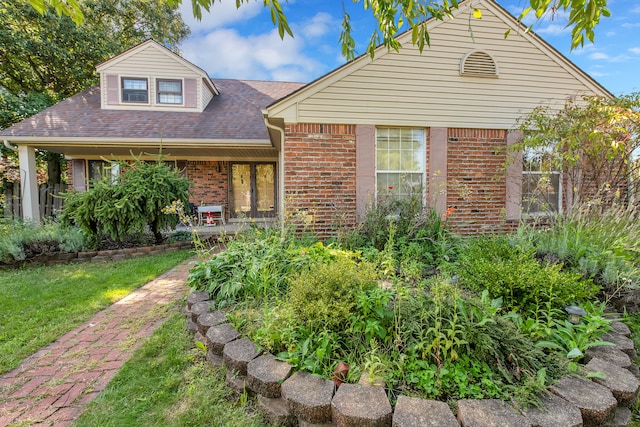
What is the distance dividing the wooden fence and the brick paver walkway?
764 cm

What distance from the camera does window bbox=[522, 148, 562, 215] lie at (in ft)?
18.6

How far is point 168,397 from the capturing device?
6.76ft

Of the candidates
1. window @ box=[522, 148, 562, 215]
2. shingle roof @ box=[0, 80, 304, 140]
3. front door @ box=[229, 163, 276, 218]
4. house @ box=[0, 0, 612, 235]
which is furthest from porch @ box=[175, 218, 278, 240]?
window @ box=[522, 148, 562, 215]

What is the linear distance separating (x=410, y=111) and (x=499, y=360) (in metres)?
4.77

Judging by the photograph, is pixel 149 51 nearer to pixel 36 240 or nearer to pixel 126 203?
pixel 126 203

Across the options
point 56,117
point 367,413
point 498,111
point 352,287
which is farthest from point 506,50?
point 56,117

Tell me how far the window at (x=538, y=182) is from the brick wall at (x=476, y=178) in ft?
1.72

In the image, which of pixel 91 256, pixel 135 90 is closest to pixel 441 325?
pixel 91 256

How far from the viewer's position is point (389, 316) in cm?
215

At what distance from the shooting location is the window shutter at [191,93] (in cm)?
1041

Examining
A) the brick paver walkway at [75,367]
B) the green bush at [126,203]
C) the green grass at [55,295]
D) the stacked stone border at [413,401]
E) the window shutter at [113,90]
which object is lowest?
the brick paver walkway at [75,367]

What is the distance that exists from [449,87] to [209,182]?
7.89 meters

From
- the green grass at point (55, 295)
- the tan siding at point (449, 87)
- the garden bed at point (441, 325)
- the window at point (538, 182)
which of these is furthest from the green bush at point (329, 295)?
the window at point (538, 182)

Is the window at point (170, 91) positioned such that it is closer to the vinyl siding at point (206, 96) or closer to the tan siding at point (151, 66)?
the tan siding at point (151, 66)
